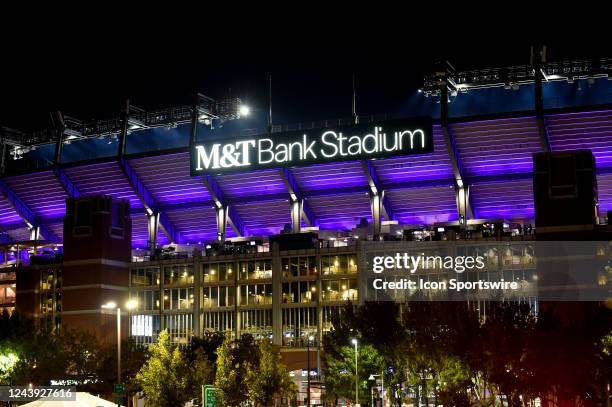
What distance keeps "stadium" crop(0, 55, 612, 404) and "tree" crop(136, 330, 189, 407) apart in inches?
1867

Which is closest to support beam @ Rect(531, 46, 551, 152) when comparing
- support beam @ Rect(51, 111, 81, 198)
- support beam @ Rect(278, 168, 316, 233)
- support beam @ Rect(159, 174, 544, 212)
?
support beam @ Rect(159, 174, 544, 212)

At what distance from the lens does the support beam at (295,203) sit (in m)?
137

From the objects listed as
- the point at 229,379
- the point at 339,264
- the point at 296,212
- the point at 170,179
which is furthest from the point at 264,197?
the point at 229,379

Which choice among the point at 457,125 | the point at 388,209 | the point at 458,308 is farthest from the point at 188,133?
the point at 458,308

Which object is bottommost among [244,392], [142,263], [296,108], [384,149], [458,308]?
[244,392]

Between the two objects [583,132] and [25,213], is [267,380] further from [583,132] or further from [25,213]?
[25,213]

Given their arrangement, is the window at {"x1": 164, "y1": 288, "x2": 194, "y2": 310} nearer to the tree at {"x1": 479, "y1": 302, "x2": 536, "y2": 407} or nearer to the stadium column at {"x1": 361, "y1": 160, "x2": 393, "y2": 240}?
the stadium column at {"x1": 361, "y1": 160, "x2": 393, "y2": 240}

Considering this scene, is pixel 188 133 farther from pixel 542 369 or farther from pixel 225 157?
pixel 542 369

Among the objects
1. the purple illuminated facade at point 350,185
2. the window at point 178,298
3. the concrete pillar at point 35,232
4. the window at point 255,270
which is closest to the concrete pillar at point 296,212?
the purple illuminated facade at point 350,185

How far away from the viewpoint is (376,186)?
5335 inches

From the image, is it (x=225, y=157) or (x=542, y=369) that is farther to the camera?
(x=225, y=157)

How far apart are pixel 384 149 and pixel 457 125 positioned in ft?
32.8

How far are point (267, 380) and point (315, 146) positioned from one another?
46.1 metres

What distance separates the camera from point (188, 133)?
143 metres
